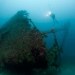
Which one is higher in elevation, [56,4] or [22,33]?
[56,4]

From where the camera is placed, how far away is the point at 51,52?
668 centimetres

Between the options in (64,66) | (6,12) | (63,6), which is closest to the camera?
(64,66)

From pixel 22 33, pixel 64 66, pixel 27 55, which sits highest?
pixel 22 33

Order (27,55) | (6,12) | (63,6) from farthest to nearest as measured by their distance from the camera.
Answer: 1. (6,12)
2. (63,6)
3. (27,55)

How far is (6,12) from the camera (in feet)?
399

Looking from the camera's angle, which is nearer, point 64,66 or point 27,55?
point 27,55

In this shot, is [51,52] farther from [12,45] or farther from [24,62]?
[12,45]

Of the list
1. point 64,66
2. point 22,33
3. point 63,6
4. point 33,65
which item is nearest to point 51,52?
point 33,65

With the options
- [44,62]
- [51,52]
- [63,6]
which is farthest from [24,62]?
[63,6]

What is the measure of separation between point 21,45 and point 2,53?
1.11 meters

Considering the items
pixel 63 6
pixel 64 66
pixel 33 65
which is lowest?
pixel 64 66

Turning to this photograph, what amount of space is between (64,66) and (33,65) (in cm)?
635

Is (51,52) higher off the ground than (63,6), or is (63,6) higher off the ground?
(63,6)

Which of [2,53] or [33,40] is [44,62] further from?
[2,53]
